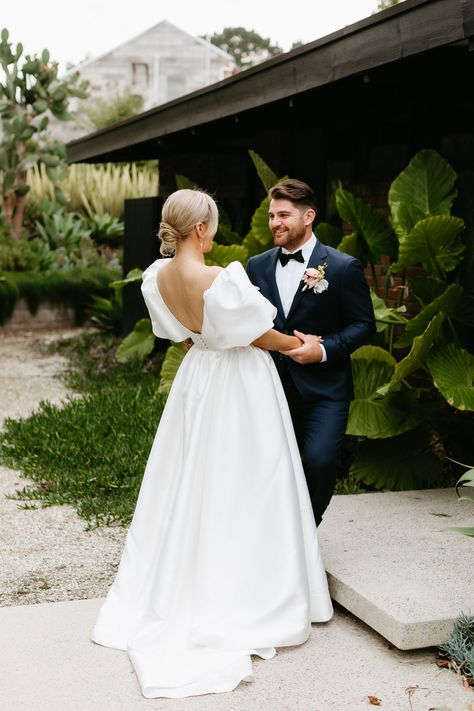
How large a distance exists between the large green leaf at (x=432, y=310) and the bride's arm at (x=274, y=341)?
181 centimetres

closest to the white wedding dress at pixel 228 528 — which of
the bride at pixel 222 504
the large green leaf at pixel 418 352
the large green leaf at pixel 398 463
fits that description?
the bride at pixel 222 504

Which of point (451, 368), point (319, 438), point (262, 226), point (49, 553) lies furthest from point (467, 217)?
point (49, 553)

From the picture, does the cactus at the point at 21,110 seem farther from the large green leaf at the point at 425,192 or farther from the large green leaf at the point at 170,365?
the large green leaf at the point at 425,192

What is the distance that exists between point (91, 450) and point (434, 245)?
9.68 feet

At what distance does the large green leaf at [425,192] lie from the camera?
5.93 metres

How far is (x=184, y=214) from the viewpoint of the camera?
3.68m

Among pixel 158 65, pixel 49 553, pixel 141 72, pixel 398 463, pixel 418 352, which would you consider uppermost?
pixel 158 65

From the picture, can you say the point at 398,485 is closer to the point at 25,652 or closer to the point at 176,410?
the point at 176,410

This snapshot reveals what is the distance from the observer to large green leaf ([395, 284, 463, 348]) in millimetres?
5457

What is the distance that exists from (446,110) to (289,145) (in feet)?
7.54

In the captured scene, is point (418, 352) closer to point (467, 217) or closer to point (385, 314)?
point (385, 314)

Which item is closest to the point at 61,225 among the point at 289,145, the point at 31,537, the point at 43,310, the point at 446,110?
the point at 43,310

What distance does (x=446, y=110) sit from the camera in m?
6.95

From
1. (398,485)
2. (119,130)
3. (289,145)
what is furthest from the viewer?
(119,130)
